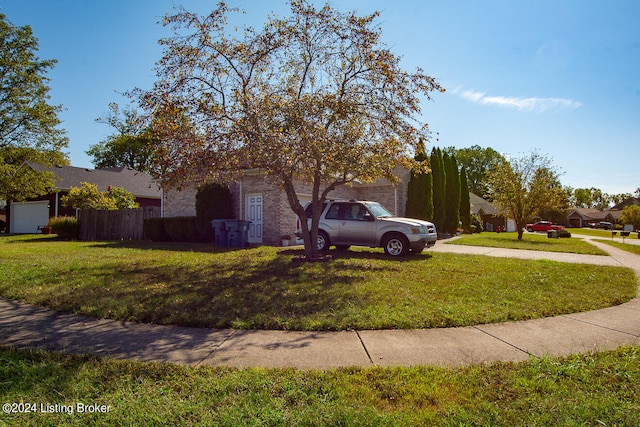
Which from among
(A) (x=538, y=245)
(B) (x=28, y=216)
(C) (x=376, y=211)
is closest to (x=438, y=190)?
(A) (x=538, y=245)

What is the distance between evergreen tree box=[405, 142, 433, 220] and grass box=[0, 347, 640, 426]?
63.7ft

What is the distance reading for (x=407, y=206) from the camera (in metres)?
23.3

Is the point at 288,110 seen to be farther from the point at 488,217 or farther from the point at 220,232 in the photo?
the point at 488,217

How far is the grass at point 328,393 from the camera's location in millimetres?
2721

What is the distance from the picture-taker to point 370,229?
39.8ft

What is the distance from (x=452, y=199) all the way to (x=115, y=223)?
21611 mm

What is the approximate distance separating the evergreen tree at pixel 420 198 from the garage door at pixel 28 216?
2586 centimetres

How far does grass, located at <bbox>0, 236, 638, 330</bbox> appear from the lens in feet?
17.6

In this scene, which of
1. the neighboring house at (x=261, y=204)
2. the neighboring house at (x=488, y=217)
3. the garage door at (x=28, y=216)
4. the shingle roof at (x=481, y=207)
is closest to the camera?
the neighboring house at (x=261, y=204)

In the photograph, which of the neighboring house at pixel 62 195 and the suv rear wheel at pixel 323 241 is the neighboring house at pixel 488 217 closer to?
the neighboring house at pixel 62 195

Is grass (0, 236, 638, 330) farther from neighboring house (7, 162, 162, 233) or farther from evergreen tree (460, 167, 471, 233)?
evergreen tree (460, 167, 471, 233)

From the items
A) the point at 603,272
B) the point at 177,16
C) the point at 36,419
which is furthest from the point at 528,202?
the point at 36,419

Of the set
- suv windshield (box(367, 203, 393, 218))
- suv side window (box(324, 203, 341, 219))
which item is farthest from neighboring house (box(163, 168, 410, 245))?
suv windshield (box(367, 203, 393, 218))

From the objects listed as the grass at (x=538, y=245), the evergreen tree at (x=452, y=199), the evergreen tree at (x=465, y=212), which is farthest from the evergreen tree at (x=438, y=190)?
the evergreen tree at (x=465, y=212)
